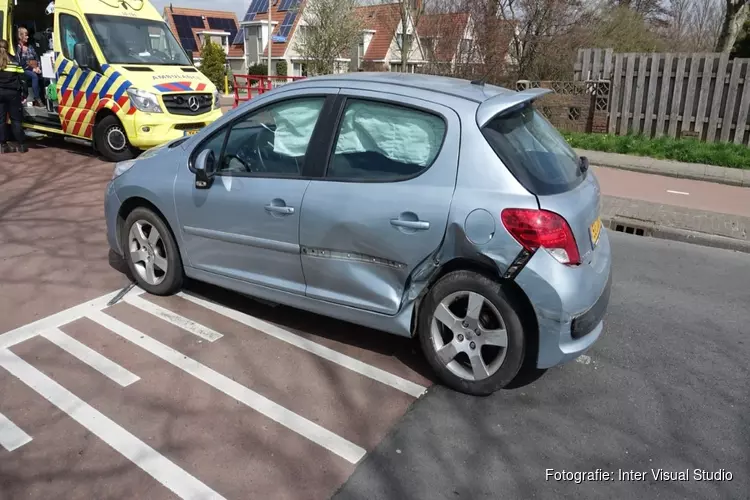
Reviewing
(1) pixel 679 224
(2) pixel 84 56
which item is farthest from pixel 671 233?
(2) pixel 84 56

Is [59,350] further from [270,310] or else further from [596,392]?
[596,392]

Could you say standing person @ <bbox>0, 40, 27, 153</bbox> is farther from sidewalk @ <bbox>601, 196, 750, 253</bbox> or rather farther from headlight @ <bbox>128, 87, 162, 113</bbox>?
sidewalk @ <bbox>601, 196, 750, 253</bbox>

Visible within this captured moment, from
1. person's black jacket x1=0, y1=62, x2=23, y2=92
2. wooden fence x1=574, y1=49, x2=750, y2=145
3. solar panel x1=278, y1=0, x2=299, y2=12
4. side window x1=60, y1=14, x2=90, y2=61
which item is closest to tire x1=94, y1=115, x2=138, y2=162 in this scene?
side window x1=60, y1=14, x2=90, y2=61

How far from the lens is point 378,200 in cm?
349

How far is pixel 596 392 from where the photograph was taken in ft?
11.9

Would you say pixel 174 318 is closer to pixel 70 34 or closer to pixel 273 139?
pixel 273 139

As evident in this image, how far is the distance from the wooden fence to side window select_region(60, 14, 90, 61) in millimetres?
9426

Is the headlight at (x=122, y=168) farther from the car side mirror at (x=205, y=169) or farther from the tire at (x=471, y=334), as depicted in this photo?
the tire at (x=471, y=334)

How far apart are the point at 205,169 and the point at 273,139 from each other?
1.71 ft

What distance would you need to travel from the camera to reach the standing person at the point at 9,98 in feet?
32.9

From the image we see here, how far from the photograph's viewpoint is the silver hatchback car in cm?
324

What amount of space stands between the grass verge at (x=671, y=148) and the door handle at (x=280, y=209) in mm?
9184

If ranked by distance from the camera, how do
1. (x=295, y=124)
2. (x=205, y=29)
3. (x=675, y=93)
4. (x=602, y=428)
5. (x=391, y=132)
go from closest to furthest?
(x=602, y=428)
(x=391, y=132)
(x=295, y=124)
(x=675, y=93)
(x=205, y=29)

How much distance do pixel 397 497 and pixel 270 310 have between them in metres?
2.20
